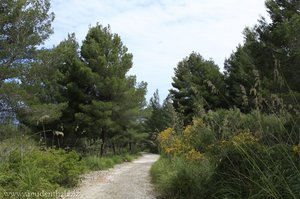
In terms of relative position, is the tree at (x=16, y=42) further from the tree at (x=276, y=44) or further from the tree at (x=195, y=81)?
the tree at (x=195, y=81)

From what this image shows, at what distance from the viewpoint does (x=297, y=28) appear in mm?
17250

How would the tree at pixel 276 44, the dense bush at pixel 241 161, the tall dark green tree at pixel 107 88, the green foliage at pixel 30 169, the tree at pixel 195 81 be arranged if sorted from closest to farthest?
1. the dense bush at pixel 241 161
2. the green foliage at pixel 30 169
3. the tree at pixel 276 44
4. the tall dark green tree at pixel 107 88
5. the tree at pixel 195 81

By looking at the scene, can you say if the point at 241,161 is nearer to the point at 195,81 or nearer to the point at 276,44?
the point at 276,44

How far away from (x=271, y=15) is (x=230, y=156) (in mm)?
16172

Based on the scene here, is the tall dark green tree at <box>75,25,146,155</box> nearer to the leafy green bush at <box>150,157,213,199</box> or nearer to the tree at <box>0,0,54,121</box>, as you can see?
the tree at <box>0,0,54,121</box>

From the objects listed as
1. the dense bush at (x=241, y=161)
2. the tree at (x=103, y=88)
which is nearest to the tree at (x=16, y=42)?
the tree at (x=103, y=88)

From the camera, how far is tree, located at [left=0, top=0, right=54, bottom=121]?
17403 mm

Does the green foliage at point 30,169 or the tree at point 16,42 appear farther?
the tree at point 16,42

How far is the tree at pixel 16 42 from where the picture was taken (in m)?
17.4

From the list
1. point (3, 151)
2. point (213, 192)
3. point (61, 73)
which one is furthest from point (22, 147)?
point (61, 73)

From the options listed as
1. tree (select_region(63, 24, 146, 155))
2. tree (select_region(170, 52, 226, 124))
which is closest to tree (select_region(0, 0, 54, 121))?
tree (select_region(63, 24, 146, 155))

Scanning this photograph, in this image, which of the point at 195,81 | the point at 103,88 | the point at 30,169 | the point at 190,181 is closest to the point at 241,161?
the point at 190,181

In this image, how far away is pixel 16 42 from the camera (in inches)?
703

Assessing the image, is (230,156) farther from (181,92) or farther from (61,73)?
→ (181,92)
